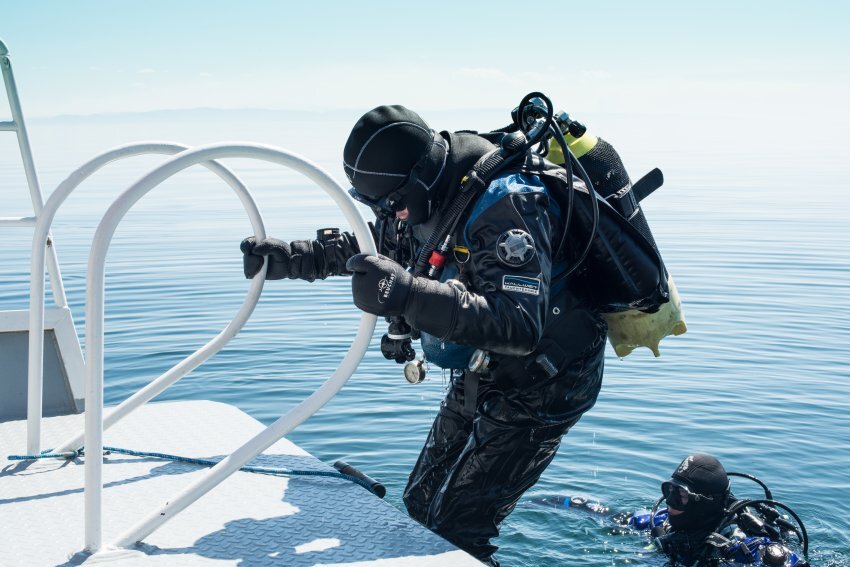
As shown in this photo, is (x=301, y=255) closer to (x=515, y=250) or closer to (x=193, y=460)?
(x=193, y=460)

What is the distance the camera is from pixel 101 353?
2.44m

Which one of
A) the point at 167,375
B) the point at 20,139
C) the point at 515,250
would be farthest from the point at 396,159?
the point at 20,139

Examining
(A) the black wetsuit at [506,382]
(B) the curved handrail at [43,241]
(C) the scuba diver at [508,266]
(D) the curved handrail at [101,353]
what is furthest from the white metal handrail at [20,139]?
(A) the black wetsuit at [506,382]

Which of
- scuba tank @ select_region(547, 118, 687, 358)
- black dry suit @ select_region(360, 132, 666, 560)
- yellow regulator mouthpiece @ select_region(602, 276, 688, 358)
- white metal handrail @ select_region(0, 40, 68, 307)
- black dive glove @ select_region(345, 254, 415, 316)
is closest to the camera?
black dive glove @ select_region(345, 254, 415, 316)

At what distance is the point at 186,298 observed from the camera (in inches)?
462

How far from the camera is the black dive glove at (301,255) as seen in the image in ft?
11.5

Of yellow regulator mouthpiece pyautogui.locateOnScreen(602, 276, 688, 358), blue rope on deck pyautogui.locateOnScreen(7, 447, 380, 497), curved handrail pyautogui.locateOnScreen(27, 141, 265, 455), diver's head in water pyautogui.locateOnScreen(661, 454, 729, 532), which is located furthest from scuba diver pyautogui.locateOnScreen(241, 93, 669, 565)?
diver's head in water pyautogui.locateOnScreen(661, 454, 729, 532)

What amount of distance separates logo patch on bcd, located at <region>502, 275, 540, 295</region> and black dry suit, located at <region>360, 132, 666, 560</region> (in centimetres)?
2

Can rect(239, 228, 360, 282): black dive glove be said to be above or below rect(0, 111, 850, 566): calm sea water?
above

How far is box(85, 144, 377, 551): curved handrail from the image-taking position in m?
2.39

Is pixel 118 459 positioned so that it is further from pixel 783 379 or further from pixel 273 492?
pixel 783 379

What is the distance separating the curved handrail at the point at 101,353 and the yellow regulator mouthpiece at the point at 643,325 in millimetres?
1085

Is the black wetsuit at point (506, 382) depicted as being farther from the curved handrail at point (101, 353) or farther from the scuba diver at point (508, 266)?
the curved handrail at point (101, 353)

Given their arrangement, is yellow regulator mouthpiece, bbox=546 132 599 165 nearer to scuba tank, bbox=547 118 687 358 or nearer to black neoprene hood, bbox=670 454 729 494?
scuba tank, bbox=547 118 687 358
